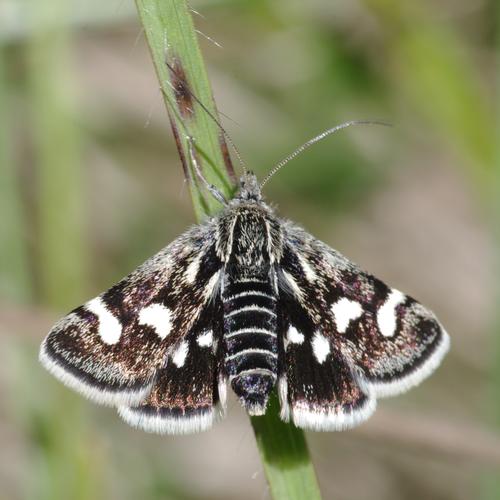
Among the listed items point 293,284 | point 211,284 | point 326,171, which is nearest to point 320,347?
point 293,284

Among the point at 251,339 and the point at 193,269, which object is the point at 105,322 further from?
the point at 251,339

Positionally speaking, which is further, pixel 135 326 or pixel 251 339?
pixel 135 326

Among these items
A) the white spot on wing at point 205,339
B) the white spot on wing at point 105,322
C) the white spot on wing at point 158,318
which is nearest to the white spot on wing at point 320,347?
the white spot on wing at point 205,339

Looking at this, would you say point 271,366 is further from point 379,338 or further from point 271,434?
point 379,338

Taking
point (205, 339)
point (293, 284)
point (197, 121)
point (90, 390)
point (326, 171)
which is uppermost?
point (326, 171)

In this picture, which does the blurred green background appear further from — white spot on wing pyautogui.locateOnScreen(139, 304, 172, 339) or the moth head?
white spot on wing pyautogui.locateOnScreen(139, 304, 172, 339)

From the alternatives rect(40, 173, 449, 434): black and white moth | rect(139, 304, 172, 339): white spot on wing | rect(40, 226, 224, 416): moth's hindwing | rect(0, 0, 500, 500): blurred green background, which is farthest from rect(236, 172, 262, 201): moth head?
rect(0, 0, 500, 500): blurred green background

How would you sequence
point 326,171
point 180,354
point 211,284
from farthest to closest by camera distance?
point 326,171 < point 211,284 < point 180,354
